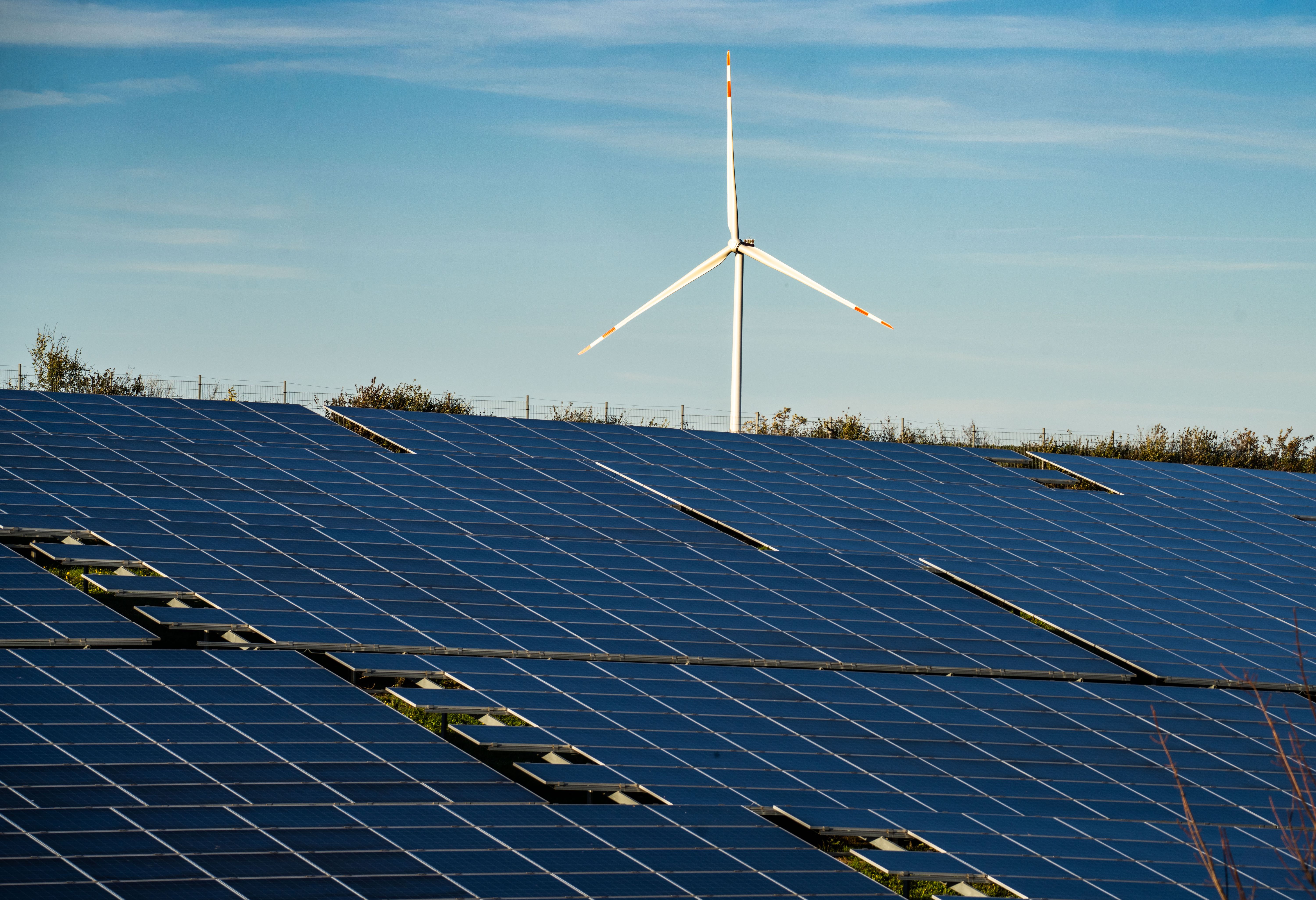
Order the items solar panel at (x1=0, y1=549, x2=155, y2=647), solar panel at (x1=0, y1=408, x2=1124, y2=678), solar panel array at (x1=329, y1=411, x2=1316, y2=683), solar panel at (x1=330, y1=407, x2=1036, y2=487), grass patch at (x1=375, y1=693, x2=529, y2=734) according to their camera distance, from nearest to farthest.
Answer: solar panel at (x1=0, y1=549, x2=155, y2=647), grass patch at (x1=375, y1=693, x2=529, y2=734), solar panel at (x1=0, y1=408, x2=1124, y2=678), solar panel array at (x1=329, y1=411, x2=1316, y2=683), solar panel at (x1=330, y1=407, x2=1036, y2=487)

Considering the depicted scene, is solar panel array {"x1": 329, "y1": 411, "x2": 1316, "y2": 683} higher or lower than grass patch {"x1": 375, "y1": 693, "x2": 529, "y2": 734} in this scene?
higher

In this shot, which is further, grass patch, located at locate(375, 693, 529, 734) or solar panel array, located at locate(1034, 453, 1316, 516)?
solar panel array, located at locate(1034, 453, 1316, 516)

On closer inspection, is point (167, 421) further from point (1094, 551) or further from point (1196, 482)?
point (1196, 482)

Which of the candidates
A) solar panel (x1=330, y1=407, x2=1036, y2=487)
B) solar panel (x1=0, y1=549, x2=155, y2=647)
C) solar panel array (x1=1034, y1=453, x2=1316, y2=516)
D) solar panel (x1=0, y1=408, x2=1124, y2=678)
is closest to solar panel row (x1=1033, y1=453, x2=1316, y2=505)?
solar panel array (x1=1034, y1=453, x2=1316, y2=516)

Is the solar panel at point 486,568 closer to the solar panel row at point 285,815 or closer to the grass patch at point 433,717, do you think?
the grass patch at point 433,717

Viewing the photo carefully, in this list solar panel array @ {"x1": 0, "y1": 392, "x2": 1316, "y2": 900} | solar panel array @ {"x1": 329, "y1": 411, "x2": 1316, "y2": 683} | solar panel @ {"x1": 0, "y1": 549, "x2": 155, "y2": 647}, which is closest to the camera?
solar panel array @ {"x1": 0, "y1": 392, "x2": 1316, "y2": 900}

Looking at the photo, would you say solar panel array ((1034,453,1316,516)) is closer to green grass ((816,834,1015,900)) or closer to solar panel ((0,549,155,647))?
green grass ((816,834,1015,900))

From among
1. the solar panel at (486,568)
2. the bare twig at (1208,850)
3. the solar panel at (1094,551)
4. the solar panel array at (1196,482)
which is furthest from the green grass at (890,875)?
the solar panel array at (1196,482)
